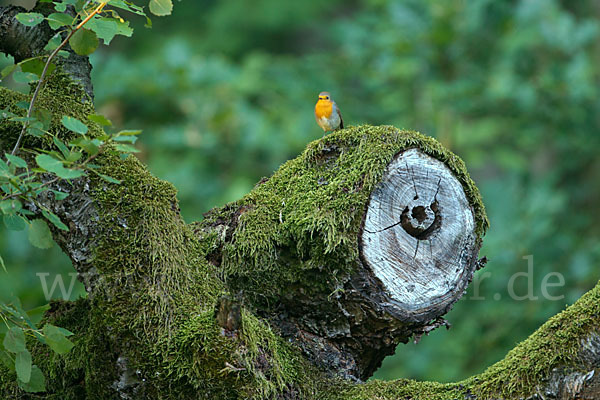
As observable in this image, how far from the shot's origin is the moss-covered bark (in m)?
1.97

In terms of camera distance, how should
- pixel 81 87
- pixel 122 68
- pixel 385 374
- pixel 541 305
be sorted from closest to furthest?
pixel 81 87, pixel 122 68, pixel 541 305, pixel 385 374

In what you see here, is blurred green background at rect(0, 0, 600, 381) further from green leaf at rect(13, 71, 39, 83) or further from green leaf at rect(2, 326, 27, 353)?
green leaf at rect(2, 326, 27, 353)

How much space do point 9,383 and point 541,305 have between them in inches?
253

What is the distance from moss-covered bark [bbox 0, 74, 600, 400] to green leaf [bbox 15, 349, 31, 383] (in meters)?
0.25

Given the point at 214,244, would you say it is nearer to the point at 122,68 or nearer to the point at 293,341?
the point at 293,341

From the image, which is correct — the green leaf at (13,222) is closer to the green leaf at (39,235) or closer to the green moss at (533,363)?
A: the green leaf at (39,235)

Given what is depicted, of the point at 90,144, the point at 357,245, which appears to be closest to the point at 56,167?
the point at 90,144

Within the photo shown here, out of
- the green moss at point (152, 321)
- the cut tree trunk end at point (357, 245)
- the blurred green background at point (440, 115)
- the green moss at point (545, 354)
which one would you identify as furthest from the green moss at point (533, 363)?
the blurred green background at point (440, 115)

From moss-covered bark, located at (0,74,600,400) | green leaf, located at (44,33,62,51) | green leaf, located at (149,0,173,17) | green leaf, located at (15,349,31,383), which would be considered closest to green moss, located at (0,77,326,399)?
moss-covered bark, located at (0,74,600,400)

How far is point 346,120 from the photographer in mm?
8086

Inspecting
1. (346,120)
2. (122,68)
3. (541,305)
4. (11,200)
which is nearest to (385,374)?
(541,305)

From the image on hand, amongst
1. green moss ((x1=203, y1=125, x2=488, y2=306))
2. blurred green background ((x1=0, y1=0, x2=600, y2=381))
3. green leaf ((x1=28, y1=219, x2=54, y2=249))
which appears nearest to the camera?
green leaf ((x1=28, y1=219, x2=54, y2=249))

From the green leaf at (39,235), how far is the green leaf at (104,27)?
1.85 feet

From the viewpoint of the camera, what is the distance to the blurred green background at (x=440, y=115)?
7.07 metres
